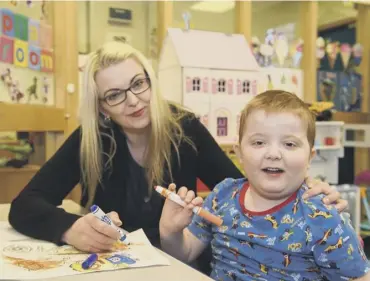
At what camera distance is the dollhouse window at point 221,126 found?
255 centimetres

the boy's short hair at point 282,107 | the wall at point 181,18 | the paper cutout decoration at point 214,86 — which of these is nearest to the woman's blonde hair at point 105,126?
the boy's short hair at point 282,107

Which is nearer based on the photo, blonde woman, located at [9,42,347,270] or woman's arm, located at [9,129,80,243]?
woman's arm, located at [9,129,80,243]

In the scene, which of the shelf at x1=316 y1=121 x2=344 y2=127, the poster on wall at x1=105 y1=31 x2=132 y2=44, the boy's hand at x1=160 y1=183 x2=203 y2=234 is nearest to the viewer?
the boy's hand at x1=160 y1=183 x2=203 y2=234

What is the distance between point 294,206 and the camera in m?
0.89

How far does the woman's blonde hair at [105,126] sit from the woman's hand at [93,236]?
0.40 m

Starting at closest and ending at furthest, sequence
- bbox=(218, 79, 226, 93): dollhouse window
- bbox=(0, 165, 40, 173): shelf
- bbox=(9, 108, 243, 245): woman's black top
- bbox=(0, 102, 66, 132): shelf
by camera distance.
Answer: bbox=(9, 108, 243, 245): woman's black top, bbox=(0, 102, 66, 132): shelf, bbox=(0, 165, 40, 173): shelf, bbox=(218, 79, 226, 93): dollhouse window

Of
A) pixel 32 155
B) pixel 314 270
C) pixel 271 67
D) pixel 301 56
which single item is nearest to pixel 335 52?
pixel 301 56

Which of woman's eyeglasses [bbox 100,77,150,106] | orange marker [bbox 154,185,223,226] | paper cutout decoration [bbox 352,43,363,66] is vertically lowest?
orange marker [bbox 154,185,223,226]

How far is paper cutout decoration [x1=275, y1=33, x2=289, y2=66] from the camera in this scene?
294 cm

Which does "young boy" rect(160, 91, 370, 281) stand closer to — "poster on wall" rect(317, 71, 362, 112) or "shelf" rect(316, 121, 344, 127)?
"shelf" rect(316, 121, 344, 127)

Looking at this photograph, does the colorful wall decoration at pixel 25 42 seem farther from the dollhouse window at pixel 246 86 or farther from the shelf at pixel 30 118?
the dollhouse window at pixel 246 86

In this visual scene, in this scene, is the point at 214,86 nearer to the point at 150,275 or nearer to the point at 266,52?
the point at 266,52

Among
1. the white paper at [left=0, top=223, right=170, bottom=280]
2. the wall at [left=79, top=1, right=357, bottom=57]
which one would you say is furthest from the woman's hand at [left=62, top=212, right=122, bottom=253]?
the wall at [left=79, top=1, right=357, bottom=57]

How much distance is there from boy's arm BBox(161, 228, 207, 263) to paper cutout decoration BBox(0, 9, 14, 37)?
4.50 ft
